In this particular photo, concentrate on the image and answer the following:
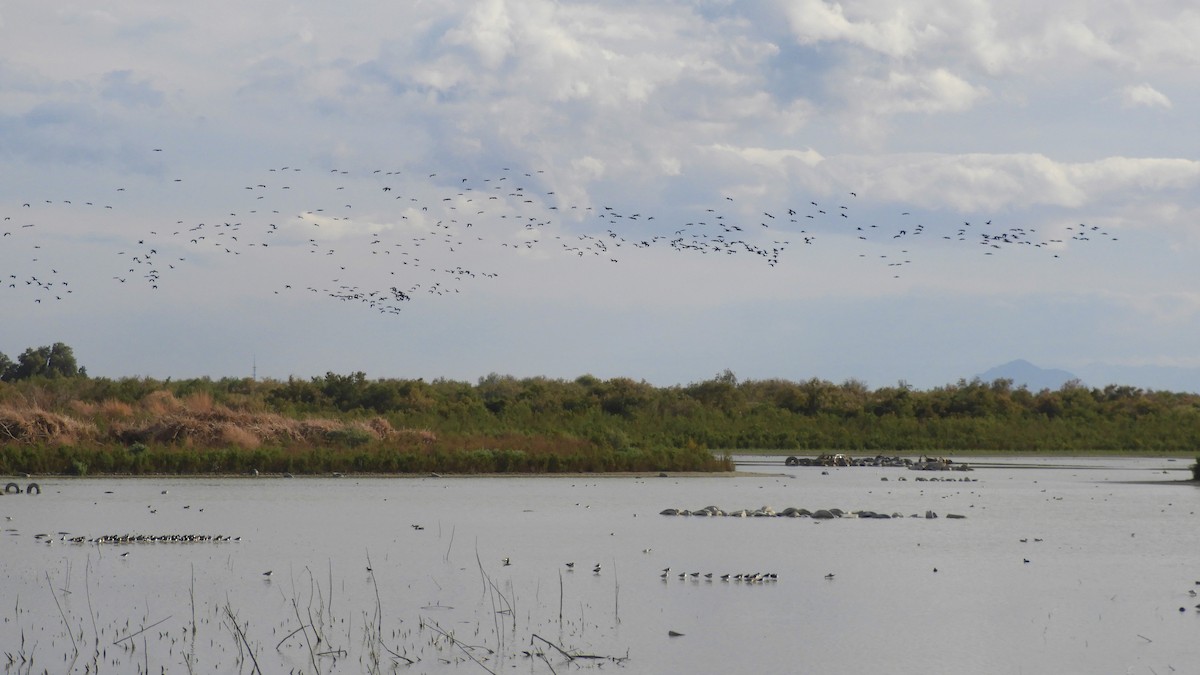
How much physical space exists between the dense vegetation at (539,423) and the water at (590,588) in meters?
12.0

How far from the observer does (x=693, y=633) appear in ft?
54.3

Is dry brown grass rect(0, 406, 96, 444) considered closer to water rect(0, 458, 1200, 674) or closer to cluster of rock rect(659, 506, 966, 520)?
water rect(0, 458, 1200, 674)

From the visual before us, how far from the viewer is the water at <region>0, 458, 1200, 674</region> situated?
603 inches

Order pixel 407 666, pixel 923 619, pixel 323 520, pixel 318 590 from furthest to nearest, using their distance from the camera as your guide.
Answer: pixel 323 520 → pixel 318 590 → pixel 923 619 → pixel 407 666

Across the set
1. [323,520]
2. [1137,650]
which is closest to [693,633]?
[1137,650]

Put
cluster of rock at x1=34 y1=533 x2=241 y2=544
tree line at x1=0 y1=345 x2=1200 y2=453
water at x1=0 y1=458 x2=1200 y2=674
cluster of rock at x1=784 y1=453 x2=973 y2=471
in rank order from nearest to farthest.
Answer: water at x1=0 y1=458 x2=1200 y2=674 < cluster of rock at x1=34 y1=533 x2=241 y2=544 < cluster of rock at x1=784 y1=453 x2=973 y2=471 < tree line at x1=0 y1=345 x2=1200 y2=453

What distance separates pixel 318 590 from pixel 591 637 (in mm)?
4742

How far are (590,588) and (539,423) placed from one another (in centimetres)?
4672

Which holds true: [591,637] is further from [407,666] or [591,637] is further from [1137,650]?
[1137,650]

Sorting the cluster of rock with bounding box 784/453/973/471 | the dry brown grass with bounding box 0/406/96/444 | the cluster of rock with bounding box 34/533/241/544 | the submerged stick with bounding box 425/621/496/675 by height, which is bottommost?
the submerged stick with bounding box 425/621/496/675

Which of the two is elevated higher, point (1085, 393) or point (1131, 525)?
point (1085, 393)

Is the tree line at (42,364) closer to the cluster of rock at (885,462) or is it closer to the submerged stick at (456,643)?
the cluster of rock at (885,462)

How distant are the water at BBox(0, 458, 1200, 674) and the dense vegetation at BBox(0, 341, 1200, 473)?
39.4ft

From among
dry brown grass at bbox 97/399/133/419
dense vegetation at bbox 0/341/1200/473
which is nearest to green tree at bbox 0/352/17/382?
dense vegetation at bbox 0/341/1200/473
